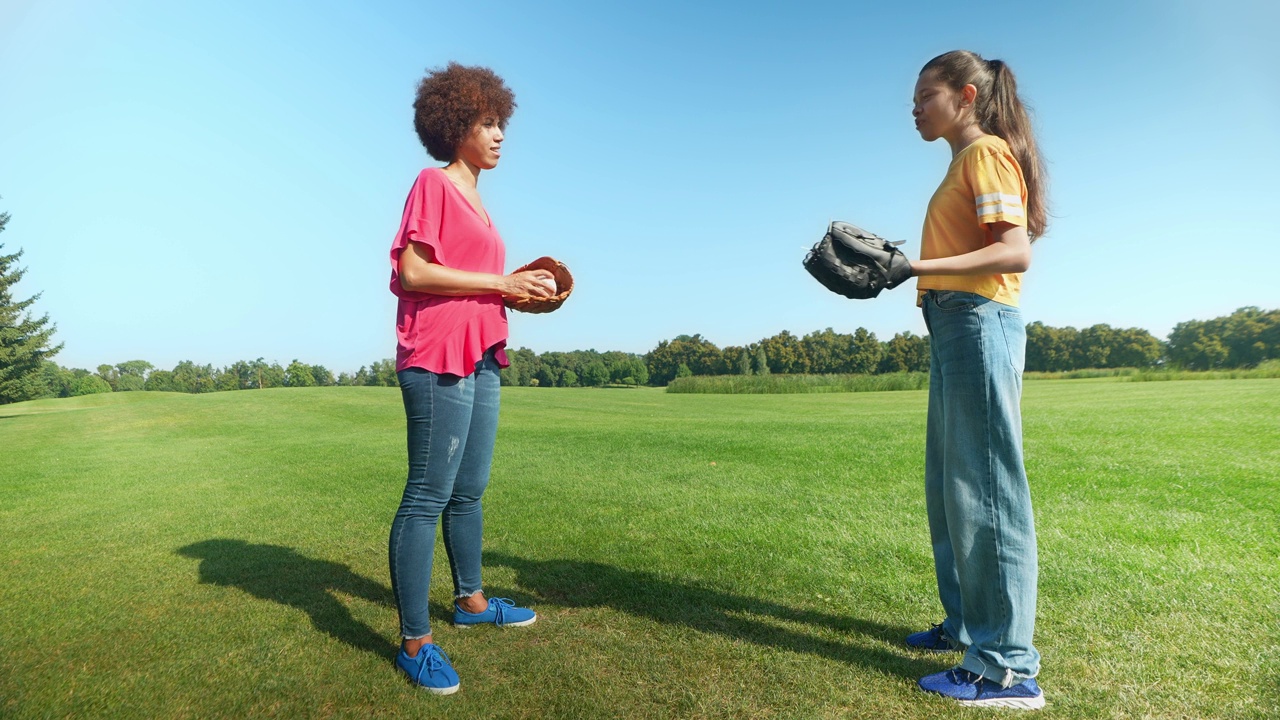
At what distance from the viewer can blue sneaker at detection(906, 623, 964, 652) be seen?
3012 millimetres

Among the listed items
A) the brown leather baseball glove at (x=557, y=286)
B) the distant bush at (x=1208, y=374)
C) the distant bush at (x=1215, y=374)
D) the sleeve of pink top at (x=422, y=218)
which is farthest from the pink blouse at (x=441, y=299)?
the distant bush at (x=1215, y=374)

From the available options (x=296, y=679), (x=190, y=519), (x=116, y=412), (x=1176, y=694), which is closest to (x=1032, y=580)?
(x=1176, y=694)

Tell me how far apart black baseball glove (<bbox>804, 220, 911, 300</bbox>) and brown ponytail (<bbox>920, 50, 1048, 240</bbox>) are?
1.91ft

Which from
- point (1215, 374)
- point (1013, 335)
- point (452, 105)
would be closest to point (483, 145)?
point (452, 105)

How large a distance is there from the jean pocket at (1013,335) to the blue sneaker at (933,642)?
48.8 inches

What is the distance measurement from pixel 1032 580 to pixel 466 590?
8.21 ft

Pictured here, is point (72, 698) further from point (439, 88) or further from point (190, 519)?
point (190, 519)

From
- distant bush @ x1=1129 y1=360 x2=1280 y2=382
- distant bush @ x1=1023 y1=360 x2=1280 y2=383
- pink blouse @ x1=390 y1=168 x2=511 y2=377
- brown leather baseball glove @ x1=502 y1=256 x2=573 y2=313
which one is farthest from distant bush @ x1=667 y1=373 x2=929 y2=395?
pink blouse @ x1=390 y1=168 x2=511 y2=377

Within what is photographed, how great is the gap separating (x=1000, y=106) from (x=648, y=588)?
2.90 m

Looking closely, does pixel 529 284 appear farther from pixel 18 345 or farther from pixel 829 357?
pixel 829 357

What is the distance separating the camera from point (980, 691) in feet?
8.32

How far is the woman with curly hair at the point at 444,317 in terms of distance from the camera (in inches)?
109

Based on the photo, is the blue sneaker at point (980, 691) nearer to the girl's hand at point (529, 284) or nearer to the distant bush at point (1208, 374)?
the girl's hand at point (529, 284)

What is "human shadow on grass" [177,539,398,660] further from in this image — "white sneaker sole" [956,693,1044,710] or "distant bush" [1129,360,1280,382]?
"distant bush" [1129,360,1280,382]
